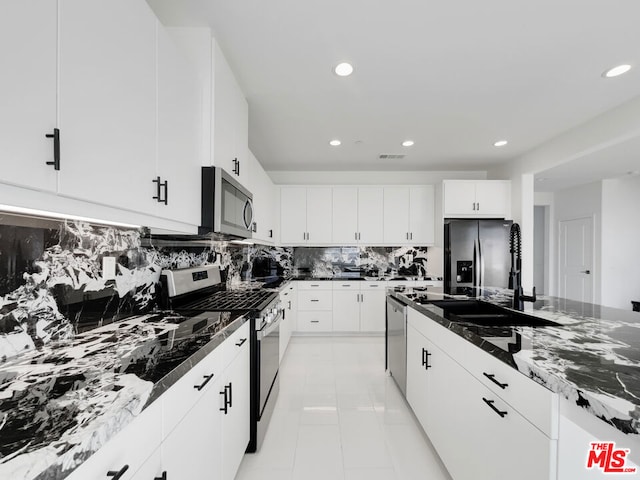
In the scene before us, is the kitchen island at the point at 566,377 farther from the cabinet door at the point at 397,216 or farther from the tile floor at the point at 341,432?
the cabinet door at the point at 397,216

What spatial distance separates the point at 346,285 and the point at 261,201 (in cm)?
183

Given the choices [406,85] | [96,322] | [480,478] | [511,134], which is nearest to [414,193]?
[511,134]

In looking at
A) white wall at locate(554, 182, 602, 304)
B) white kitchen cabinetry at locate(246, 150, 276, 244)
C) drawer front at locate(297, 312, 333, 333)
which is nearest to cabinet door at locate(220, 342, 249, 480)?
white kitchen cabinetry at locate(246, 150, 276, 244)

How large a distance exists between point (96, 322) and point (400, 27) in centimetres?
225

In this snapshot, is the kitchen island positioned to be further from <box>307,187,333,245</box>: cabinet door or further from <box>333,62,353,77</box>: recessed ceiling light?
<box>307,187,333,245</box>: cabinet door

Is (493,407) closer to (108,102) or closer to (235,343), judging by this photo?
(235,343)

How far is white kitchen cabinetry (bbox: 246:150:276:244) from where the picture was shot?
10.2 feet

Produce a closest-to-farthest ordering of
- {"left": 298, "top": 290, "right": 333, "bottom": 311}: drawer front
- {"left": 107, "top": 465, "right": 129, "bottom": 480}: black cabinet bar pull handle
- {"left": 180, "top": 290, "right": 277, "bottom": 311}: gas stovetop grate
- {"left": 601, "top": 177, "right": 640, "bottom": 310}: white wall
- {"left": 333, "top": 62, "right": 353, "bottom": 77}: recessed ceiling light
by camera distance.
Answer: {"left": 107, "top": 465, "right": 129, "bottom": 480}: black cabinet bar pull handle
{"left": 180, "top": 290, "right": 277, "bottom": 311}: gas stovetop grate
{"left": 333, "top": 62, "right": 353, "bottom": 77}: recessed ceiling light
{"left": 298, "top": 290, "right": 333, "bottom": 311}: drawer front
{"left": 601, "top": 177, "right": 640, "bottom": 310}: white wall

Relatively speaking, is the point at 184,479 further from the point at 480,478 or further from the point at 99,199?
the point at 480,478

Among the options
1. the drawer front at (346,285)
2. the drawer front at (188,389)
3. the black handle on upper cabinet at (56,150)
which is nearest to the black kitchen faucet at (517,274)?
the drawer front at (188,389)

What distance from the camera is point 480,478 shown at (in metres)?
1.24

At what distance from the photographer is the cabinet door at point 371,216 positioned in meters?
4.61

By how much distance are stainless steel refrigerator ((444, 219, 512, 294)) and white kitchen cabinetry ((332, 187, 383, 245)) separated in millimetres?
1097

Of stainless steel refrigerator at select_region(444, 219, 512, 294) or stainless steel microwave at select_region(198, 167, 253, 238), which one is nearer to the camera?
stainless steel microwave at select_region(198, 167, 253, 238)
